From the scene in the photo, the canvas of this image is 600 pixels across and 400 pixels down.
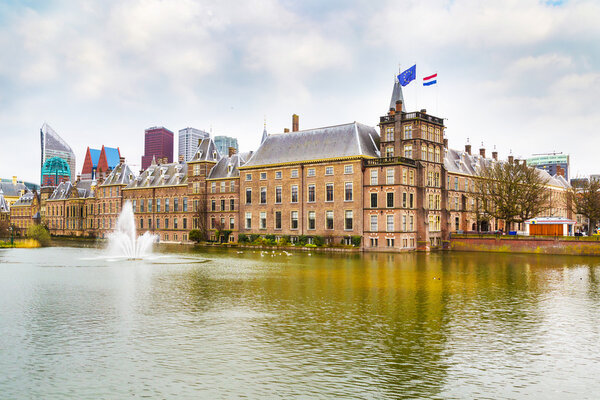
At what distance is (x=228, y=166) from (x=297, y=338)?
76.7 m

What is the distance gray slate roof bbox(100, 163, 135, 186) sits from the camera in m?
115

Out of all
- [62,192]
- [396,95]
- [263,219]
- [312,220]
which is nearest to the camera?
[396,95]

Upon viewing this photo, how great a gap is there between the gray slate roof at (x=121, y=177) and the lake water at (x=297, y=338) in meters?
82.3

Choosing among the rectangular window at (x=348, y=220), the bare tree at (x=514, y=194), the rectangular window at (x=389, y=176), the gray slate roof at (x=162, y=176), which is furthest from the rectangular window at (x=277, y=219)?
the bare tree at (x=514, y=194)

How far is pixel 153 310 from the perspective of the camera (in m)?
24.5

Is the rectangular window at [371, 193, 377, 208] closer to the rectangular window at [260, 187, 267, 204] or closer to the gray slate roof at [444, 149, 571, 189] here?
the gray slate roof at [444, 149, 571, 189]

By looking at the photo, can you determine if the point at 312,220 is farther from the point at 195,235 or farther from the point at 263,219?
the point at 195,235

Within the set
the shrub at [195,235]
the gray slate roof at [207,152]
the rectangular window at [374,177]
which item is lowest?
the shrub at [195,235]

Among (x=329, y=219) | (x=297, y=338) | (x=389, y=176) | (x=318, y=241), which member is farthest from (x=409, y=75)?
(x=297, y=338)

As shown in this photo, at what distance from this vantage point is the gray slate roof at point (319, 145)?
243 ft

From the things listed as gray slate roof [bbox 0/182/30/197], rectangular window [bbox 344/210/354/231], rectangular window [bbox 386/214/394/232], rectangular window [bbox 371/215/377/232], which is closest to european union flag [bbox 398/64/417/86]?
rectangular window [bbox 386/214/394/232]

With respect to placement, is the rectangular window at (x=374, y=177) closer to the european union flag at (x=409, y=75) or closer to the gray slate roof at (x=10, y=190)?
the european union flag at (x=409, y=75)

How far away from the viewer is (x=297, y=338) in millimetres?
19203

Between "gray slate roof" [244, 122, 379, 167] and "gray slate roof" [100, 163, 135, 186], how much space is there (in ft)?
139
